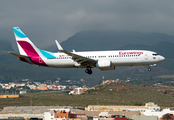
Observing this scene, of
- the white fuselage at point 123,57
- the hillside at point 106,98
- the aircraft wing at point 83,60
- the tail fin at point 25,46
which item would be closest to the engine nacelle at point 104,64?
the white fuselage at point 123,57

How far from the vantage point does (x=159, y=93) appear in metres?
139

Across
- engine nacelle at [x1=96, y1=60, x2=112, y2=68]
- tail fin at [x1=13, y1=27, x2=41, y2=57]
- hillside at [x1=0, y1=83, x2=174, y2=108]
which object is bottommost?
hillside at [x1=0, y1=83, x2=174, y2=108]

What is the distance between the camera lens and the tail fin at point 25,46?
66.8 m

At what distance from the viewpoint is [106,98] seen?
421 ft

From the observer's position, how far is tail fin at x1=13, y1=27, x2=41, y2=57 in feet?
219

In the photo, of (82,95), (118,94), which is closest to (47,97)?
(82,95)

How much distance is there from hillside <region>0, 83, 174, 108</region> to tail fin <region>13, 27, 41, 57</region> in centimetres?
4676

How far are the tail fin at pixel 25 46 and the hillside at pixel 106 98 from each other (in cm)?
4676

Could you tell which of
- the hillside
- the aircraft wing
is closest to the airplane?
the aircraft wing

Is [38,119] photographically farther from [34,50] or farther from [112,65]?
[112,65]

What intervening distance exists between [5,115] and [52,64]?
24.2 metres

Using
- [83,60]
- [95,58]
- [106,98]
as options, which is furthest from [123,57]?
[106,98]

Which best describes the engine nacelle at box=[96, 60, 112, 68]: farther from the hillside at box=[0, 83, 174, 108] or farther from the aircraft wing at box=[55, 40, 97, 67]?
the hillside at box=[0, 83, 174, 108]

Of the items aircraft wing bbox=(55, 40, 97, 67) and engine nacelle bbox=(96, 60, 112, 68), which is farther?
engine nacelle bbox=(96, 60, 112, 68)
